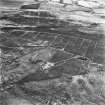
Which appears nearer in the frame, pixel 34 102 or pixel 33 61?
pixel 34 102

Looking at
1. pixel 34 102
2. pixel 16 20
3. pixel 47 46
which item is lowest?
pixel 34 102

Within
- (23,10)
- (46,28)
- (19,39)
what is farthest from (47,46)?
(23,10)

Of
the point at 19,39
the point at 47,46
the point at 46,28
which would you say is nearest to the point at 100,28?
the point at 46,28

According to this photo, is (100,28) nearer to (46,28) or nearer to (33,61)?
(46,28)

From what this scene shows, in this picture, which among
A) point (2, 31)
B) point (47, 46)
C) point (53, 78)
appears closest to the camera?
point (53, 78)

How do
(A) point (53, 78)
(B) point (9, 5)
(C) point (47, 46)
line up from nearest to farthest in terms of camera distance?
1. (A) point (53, 78)
2. (C) point (47, 46)
3. (B) point (9, 5)

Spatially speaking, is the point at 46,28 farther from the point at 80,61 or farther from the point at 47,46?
the point at 80,61

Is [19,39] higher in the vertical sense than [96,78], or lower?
higher
